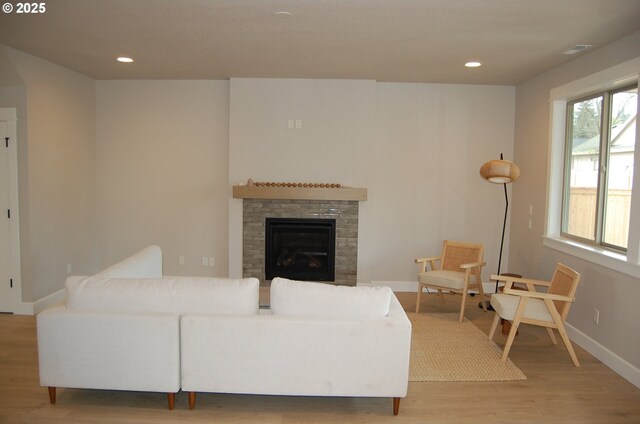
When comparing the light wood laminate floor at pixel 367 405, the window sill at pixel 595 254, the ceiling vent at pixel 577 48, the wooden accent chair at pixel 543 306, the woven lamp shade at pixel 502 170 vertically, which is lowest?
the light wood laminate floor at pixel 367 405

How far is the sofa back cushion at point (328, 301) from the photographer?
9.55ft

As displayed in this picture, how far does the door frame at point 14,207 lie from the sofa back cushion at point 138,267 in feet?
5.59

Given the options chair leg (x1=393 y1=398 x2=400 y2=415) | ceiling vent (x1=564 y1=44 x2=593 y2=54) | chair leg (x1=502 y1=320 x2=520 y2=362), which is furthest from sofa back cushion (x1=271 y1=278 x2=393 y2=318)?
ceiling vent (x1=564 y1=44 x2=593 y2=54)

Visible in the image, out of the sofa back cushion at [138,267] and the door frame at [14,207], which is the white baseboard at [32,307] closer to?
the door frame at [14,207]

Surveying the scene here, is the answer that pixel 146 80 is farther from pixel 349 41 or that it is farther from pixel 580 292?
pixel 580 292

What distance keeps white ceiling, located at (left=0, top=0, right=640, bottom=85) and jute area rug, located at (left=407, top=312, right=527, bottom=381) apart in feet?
8.57

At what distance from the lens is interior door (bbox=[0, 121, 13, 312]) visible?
4799 mm

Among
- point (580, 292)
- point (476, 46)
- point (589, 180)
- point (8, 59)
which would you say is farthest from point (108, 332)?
point (589, 180)

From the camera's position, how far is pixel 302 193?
5.75m

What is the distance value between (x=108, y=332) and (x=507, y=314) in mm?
3007

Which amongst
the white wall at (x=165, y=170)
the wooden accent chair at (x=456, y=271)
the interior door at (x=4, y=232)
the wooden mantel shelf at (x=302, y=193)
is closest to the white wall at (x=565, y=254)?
the wooden accent chair at (x=456, y=271)

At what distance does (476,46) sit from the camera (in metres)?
4.17

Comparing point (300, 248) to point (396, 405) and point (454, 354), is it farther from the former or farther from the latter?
point (396, 405)

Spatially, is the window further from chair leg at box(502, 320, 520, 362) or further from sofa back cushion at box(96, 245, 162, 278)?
sofa back cushion at box(96, 245, 162, 278)
